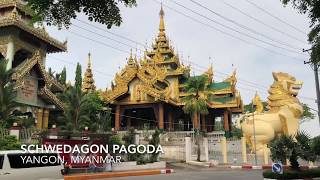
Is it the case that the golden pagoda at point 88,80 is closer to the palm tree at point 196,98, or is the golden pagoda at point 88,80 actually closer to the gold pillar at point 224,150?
the palm tree at point 196,98

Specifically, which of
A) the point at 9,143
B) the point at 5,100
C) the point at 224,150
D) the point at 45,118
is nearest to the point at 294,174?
the point at 9,143

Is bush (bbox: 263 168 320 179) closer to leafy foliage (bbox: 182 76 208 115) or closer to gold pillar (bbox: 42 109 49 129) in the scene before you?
leafy foliage (bbox: 182 76 208 115)

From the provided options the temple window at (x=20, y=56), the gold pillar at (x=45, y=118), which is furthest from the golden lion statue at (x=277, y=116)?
the temple window at (x=20, y=56)

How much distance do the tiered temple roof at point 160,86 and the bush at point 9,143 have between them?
17904 millimetres

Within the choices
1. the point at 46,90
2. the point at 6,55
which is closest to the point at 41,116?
the point at 46,90

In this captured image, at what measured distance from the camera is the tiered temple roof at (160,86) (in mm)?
37688

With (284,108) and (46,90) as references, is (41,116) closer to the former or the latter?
(46,90)

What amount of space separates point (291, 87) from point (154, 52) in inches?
702

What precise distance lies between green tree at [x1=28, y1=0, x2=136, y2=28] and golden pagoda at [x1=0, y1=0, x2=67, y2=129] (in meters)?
24.5

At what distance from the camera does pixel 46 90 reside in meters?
32.4

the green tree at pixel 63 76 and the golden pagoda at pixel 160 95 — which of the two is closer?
the golden pagoda at pixel 160 95

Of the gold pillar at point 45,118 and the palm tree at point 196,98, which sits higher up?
the palm tree at point 196,98

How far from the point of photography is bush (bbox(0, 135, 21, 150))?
61.7ft

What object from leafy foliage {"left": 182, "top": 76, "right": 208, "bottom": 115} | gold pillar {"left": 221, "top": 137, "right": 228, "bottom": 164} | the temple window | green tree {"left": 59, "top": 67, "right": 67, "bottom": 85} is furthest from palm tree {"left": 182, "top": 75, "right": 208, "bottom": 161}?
green tree {"left": 59, "top": 67, "right": 67, "bottom": 85}
